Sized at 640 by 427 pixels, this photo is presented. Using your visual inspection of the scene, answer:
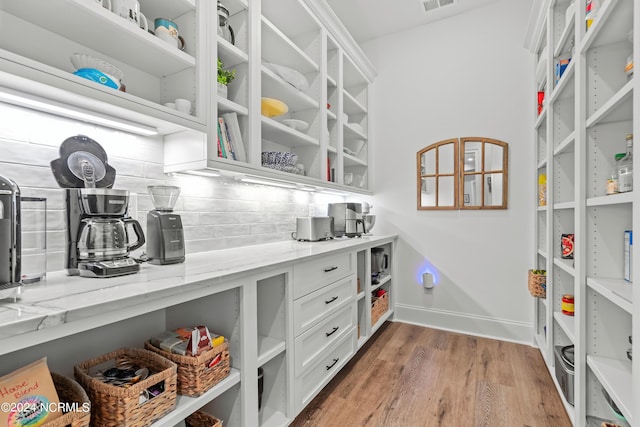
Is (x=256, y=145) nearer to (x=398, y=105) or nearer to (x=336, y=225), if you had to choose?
(x=336, y=225)

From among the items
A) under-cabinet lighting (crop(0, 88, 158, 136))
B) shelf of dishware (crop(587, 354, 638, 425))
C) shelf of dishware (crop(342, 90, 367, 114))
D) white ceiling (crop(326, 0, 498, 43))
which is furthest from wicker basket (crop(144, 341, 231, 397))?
white ceiling (crop(326, 0, 498, 43))

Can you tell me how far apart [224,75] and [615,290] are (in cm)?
193

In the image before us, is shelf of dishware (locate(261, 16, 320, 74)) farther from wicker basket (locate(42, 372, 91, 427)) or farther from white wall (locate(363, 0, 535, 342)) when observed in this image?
wicker basket (locate(42, 372, 91, 427))

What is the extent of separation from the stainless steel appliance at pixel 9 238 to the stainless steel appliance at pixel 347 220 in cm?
212

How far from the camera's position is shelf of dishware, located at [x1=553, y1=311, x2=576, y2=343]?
1538mm

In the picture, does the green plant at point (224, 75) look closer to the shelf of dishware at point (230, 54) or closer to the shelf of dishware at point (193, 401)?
the shelf of dishware at point (230, 54)

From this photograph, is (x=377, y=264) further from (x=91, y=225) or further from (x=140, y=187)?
(x=91, y=225)

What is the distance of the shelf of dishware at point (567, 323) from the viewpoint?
1.54 meters

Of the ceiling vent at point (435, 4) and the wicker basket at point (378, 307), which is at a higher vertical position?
the ceiling vent at point (435, 4)

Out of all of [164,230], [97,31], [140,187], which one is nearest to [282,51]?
[97,31]

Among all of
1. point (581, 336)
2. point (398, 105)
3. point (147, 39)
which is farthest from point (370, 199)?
point (147, 39)

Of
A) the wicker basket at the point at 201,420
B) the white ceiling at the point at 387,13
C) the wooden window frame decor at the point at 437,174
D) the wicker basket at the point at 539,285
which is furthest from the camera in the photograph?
the wooden window frame decor at the point at 437,174

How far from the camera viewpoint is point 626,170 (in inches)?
44.9

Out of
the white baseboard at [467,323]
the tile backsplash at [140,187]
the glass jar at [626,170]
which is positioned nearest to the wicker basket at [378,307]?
the white baseboard at [467,323]
